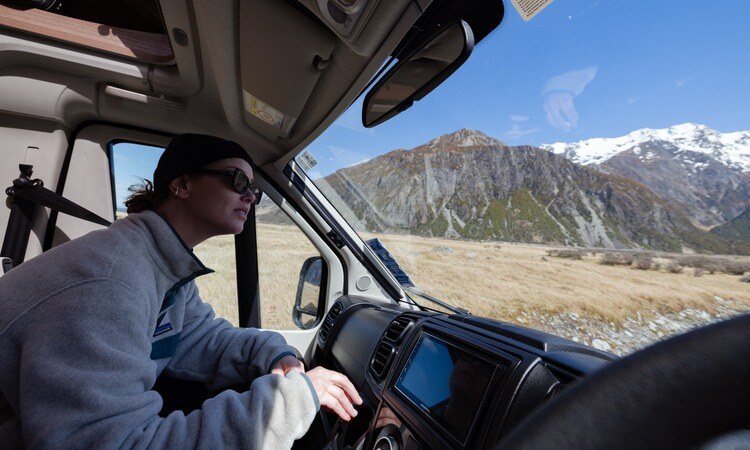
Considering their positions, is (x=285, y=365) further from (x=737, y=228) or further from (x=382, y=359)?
(x=737, y=228)

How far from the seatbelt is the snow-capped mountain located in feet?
10.9

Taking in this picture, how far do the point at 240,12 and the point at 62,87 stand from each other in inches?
74.9

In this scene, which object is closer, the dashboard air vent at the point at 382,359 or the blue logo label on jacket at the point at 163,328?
the blue logo label on jacket at the point at 163,328

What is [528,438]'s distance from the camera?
1.39 feet

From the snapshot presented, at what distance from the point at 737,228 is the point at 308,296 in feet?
10.7

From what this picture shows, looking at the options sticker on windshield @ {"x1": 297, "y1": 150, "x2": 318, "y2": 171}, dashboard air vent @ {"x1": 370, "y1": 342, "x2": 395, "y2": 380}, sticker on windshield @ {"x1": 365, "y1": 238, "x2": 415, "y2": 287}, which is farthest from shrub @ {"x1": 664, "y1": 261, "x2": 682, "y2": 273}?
sticker on windshield @ {"x1": 297, "y1": 150, "x2": 318, "y2": 171}

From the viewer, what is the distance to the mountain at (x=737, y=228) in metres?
1.24

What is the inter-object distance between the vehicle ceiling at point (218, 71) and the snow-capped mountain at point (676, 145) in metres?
1.17

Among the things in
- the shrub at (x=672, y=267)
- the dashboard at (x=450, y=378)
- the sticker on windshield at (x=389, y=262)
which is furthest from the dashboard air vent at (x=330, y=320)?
the shrub at (x=672, y=267)

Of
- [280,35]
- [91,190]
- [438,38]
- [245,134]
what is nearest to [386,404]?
[438,38]

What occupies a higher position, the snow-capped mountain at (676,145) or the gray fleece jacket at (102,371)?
the snow-capped mountain at (676,145)

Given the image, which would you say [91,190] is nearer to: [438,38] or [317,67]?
[317,67]

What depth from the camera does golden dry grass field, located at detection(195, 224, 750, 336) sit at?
5.06ft

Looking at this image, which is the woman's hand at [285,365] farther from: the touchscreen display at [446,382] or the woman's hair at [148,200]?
the woman's hair at [148,200]
